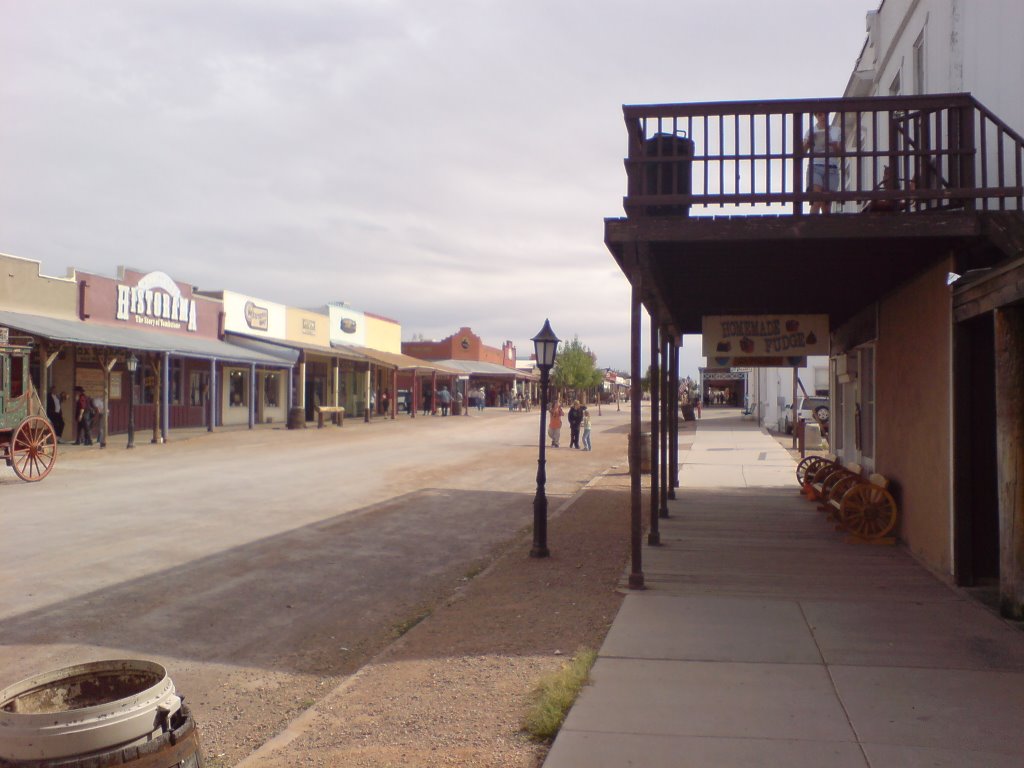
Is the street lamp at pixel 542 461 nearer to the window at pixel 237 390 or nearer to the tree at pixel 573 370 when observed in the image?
the window at pixel 237 390

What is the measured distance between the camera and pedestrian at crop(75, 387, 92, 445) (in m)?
24.7

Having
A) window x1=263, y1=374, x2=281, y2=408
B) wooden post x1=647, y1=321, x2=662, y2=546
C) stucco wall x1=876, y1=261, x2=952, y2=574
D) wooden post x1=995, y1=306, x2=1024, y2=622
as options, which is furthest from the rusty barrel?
window x1=263, y1=374, x2=281, y2=408

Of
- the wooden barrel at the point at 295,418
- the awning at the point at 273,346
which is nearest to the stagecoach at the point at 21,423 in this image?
the wooden barrel at the point at 295,418

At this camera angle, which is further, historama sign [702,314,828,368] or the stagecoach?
the stagecoach

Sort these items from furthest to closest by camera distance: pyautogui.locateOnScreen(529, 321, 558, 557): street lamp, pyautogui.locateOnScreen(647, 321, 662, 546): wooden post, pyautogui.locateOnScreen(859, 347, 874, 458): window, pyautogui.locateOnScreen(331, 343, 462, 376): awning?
pyautogui.locateOnScreen(331, 343, 462, 376): awning
pyautogui.locateOnScreen(859, 347, 874, 458): window
pyautogui.locateOnScreen(647, 321, 662, 546): wooden post
pyautogui.locateOnScreen(529, 321, 558, 557): street lamp

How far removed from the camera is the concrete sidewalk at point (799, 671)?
421cm

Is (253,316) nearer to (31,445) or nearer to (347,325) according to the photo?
(347,325)

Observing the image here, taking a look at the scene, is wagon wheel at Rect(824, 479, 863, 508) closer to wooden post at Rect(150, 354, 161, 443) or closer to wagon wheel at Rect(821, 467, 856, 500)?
wagon wheel at Rect(821, 467, 856, 500)

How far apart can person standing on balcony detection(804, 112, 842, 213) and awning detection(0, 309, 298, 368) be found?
17.5 m

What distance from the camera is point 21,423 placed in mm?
16125

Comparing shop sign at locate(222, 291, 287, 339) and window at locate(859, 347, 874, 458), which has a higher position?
shop sign at locate(222, 291, 287, 339)

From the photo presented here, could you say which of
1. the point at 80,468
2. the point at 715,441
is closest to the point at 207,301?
the point at 80,468

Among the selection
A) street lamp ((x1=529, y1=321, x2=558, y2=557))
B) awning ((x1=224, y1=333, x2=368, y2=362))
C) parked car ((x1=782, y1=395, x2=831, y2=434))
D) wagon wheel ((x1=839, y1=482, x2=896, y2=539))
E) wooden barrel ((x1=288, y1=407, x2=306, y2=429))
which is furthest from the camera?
awning ((x1=224, y1=333, x2=368, y2=362))

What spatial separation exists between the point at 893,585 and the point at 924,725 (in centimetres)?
356
